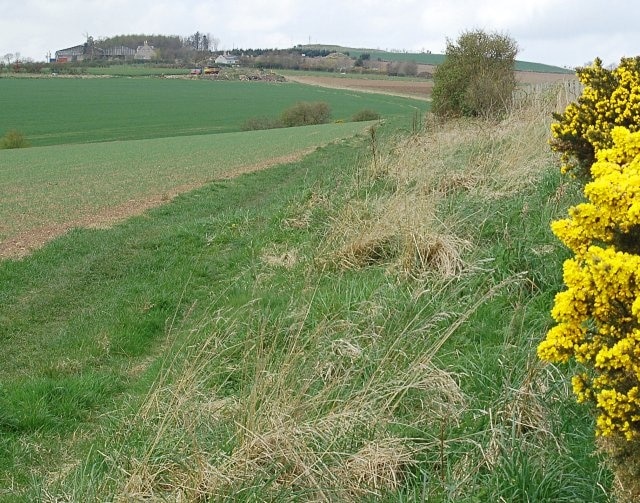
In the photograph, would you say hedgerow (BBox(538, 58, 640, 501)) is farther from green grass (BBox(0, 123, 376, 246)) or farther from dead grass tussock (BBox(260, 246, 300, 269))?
green grass (BBox(0, 123, 376, 246))

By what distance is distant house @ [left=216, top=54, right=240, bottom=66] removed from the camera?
139663mm

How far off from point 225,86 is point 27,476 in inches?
4077

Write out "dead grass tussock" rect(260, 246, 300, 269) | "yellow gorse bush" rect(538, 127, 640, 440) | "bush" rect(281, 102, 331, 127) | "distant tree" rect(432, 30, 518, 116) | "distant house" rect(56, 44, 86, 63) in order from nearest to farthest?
"yellow gorse bush" rect(538, 127, 640, 440) → "dead grass tussock" rect(260, 246, 300, 269) → "distant tree" rect(432, 30, 518, 116) → "bush" rect(281, 102, 331, 127) → "distant house" rect(56, 44, 86, 63)

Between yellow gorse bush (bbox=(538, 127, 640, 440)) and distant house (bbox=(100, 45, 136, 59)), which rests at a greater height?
distant house (bbox=(100, 45, 136, 59))

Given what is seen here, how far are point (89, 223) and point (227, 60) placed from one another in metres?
134

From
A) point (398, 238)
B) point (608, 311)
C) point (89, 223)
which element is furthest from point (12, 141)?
point (608, 311)

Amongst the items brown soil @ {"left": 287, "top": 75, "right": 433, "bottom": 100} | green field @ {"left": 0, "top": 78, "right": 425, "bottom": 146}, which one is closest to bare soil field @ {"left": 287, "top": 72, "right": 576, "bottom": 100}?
brown soil @ {"left": 287, "top": 75, "right": 433, "bottom": 100}

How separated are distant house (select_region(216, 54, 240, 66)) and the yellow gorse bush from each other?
141m

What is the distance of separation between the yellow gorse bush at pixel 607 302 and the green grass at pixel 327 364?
32.6 inches

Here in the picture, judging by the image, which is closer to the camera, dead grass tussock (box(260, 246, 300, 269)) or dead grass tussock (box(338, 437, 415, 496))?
dead grass tussock (box(338, 437, 415, 496))

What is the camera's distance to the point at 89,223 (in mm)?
16625

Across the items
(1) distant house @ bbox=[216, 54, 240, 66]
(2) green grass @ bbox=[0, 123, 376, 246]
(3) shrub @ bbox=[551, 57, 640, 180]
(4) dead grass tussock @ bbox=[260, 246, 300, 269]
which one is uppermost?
(1) distant house @ bbox=[216, 54, 240, 66]

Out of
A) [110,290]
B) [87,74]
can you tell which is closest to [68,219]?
[110,290]

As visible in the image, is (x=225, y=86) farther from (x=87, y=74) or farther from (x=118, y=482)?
(x=118, y=482)
